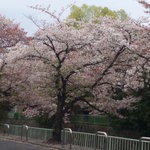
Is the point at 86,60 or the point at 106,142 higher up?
the point at 86,60

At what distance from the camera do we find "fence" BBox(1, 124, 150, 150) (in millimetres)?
12844

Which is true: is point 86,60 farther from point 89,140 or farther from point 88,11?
point 88,11

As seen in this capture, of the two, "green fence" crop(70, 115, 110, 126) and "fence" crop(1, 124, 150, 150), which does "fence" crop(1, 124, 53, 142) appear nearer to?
"fence" crop(1, 124, 150, 150)

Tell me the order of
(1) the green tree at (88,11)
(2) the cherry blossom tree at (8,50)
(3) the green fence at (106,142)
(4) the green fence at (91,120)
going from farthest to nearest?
(1) the green tree at (88,11)
(2) the cherry blossom tree at (8,50)
(4) the green fence at (91,120)
(3) the green fence at (106,142)

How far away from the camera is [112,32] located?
Answer: 1650 cm

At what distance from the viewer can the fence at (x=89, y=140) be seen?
12.8m

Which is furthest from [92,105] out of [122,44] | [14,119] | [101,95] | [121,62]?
[14,119]

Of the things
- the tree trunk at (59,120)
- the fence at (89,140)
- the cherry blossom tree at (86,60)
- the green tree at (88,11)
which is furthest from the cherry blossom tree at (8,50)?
the green tree at (88,11)

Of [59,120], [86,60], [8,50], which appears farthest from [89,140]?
[8,50]

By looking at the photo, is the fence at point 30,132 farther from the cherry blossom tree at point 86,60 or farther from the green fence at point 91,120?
the green fence at point 91,120

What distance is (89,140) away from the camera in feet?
50.1

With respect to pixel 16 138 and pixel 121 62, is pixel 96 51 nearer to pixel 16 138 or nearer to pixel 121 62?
pixel 121 62

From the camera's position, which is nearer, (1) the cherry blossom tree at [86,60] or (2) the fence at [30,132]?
(1) the cherry blossom tree at [86,60]

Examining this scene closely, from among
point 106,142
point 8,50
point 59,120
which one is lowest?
point 106,142
